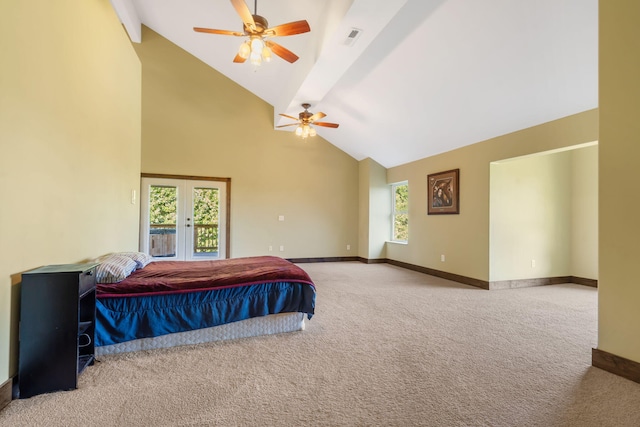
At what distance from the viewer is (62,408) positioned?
1.73 m

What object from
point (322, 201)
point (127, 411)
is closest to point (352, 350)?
point (127, 411)

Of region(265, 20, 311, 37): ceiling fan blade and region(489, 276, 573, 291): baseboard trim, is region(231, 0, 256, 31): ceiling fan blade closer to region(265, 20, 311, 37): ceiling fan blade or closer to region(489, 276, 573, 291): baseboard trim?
region(265, 20, 311, 37): ceiling fan blade

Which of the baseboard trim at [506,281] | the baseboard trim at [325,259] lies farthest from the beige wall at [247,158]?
the baseboard trim at [506,281]

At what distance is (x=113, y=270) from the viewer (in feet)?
8.30

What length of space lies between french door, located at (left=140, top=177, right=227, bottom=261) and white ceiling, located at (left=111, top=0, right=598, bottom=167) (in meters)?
2.54

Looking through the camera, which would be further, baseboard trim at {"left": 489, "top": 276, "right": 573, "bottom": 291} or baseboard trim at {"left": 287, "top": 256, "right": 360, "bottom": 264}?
baseboard trim at {"left": 287, "top": 256, "right": 360, "bottom": 264}

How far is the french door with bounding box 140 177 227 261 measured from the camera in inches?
248

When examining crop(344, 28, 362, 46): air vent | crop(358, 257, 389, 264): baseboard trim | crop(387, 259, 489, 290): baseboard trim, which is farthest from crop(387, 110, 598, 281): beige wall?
crop(344, 28, 362, 46): air vent

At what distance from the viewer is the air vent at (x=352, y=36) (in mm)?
3250

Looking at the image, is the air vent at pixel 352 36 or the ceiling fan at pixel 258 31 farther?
the air vent at pixel 352 36

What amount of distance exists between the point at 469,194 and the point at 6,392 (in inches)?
225

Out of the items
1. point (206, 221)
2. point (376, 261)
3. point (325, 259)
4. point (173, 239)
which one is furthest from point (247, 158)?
point (376, 261)

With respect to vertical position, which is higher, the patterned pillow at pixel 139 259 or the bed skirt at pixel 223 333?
the patterned pillow at pixel 139 259

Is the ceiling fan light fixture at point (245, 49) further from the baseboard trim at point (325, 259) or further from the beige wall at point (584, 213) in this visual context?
the beige wall at point (584, 213)
